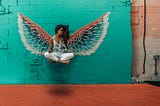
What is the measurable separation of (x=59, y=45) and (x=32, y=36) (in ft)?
1.40

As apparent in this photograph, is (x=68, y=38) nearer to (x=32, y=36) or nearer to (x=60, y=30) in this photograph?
(x=60, y=30)

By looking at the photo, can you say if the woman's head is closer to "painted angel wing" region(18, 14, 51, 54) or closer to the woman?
the woman

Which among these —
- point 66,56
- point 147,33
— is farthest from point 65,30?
point 147,33

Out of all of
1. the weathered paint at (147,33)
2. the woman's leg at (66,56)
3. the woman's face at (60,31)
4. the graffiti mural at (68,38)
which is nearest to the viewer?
the woman's leg at (66,56)

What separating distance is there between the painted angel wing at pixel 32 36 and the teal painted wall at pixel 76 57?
0.06 meters

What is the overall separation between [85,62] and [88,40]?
1.07ft

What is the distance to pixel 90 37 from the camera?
4.11 metres

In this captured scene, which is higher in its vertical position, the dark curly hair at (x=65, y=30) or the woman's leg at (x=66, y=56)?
the dark curly hair at (x=65, y=30)

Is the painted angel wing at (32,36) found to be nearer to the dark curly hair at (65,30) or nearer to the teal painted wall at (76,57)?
the teal painted wall at (76,57)

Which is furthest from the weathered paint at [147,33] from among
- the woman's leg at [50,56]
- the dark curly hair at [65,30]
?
the woman's leg at [50,56]

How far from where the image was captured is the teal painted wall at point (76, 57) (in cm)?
402

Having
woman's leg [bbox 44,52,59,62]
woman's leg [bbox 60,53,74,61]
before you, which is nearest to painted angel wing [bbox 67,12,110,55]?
woman's leg [bbox 60,53,74,61]

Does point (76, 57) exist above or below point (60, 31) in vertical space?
below

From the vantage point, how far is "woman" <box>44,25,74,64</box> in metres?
3.83
